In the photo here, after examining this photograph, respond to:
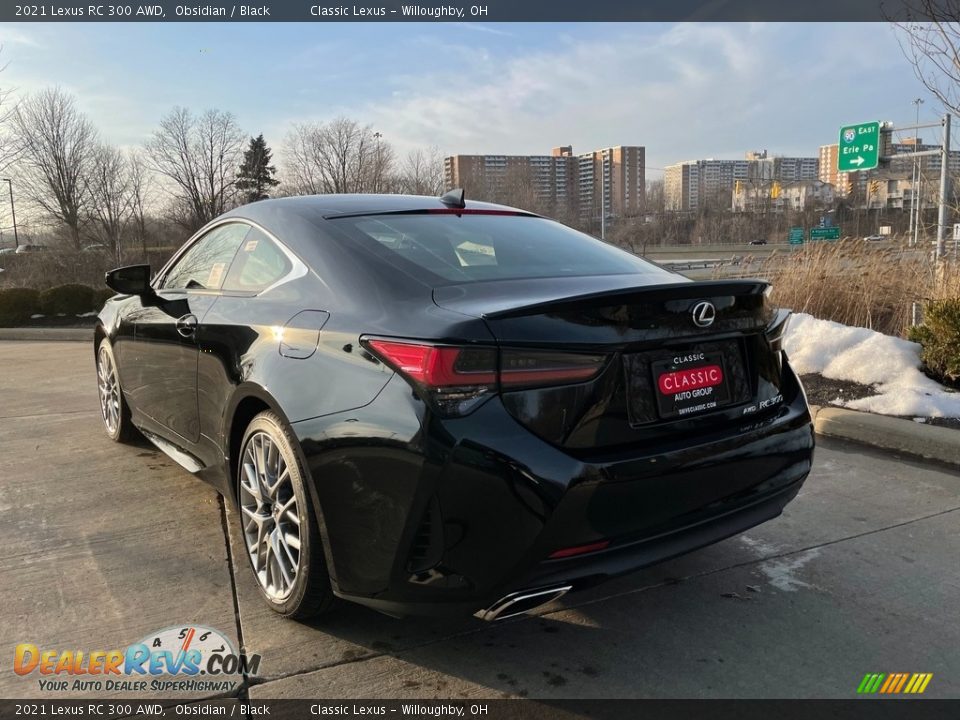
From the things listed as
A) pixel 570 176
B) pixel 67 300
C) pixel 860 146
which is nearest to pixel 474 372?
pixel 67 300

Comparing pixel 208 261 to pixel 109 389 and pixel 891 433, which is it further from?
pixel 891 433

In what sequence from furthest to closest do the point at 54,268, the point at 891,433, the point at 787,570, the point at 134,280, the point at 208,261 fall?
the point at 54,268
the point at 891,433
the point at 134,280
the point at 208,261
the point at 787,570

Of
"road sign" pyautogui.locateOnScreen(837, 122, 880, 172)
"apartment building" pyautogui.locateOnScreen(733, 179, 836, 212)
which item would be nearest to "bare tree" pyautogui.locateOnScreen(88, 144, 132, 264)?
"road sign" pyautogui.locateOnScreen(837, 122, 880, 172)

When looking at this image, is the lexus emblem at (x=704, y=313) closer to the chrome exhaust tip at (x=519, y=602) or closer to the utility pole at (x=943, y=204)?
the chrome exhaust tip at (x=519, y=602)

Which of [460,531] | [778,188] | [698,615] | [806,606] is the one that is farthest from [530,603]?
[778,188]

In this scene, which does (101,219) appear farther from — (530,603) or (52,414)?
(530,603)

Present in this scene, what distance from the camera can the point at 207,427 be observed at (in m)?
3.12

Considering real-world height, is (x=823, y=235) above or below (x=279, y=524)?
above

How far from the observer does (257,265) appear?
3.05m

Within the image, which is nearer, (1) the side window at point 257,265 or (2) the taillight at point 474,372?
(2) the taillight at point 474,372

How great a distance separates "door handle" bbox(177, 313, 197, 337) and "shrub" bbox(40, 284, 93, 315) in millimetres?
13055

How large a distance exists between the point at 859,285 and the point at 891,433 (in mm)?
4058

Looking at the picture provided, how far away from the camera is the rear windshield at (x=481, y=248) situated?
102 inches

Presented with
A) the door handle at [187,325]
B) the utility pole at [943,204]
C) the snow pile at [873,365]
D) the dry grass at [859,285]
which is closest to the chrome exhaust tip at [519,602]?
the door handle at [187,325]
